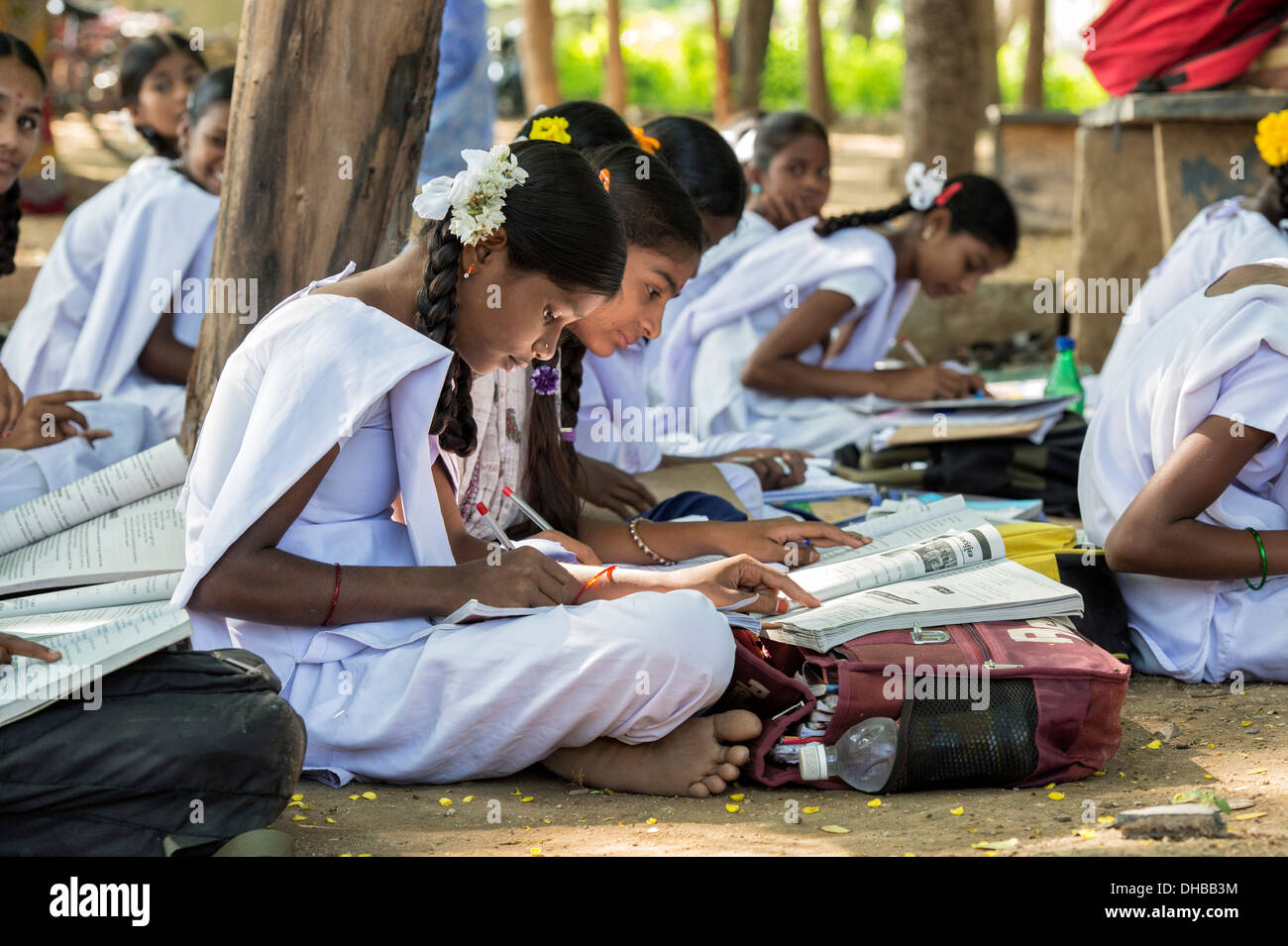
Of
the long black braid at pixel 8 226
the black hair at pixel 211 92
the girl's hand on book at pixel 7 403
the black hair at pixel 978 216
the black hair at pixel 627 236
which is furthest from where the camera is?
the black hair at pixel 978 216

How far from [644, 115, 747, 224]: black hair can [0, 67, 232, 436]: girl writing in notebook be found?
1420 mm

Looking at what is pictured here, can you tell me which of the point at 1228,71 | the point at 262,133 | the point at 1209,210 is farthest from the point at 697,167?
the point at 1228,71

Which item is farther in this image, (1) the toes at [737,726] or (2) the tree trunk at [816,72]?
(2) the tree trunk at [816,72]

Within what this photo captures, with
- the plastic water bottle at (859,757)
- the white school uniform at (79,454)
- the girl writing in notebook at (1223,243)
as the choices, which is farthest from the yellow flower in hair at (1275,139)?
the white school uniform at (79,454)

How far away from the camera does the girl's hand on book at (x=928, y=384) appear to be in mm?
5125

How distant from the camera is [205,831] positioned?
83.7 inches

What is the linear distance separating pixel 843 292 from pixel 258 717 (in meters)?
3.41

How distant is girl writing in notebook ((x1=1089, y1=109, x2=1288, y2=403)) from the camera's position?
13.4ft

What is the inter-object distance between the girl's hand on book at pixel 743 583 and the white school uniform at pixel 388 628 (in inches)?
8.0

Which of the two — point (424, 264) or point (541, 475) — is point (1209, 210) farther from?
point (424, 264)

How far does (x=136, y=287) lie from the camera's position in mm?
4414

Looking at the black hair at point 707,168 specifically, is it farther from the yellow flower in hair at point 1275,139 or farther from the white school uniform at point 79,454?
the white school uniform at point 79,454

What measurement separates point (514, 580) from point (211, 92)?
273 centimetres

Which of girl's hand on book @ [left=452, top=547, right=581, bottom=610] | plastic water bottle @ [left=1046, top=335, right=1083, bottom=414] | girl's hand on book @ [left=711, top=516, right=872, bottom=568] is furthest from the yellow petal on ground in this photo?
plastic water bottle @ [left=1046, top=335, right=1083, bottom=414]
